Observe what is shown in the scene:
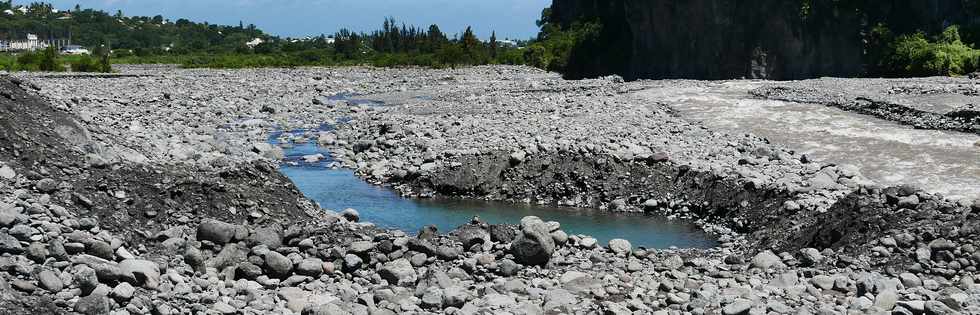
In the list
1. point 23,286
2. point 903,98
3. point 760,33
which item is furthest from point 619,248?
point 760,33

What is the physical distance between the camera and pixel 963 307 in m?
9.91

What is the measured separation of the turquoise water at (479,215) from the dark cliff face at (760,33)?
41175 millimetres

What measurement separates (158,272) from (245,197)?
3853 millimetres

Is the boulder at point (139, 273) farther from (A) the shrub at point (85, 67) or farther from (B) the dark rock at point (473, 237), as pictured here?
(A) the shrub at point (85, 67)

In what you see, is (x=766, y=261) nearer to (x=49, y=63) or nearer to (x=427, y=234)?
(x=427, y=234)

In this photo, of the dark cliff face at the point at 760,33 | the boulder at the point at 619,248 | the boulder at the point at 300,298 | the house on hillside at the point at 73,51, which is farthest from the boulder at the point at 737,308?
the house on hillside at the point at 73,51

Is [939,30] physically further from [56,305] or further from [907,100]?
[56,305]

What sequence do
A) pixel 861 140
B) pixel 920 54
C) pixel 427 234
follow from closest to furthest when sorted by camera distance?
pixel 427 234, pixel 861 140, pixel 920 54

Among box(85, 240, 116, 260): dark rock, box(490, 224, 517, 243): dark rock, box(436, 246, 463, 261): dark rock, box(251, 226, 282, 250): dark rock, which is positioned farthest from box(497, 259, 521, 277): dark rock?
box(85, 240, 116, 260): dark rock

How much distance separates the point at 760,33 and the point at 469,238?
166 feet

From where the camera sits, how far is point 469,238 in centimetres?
1225

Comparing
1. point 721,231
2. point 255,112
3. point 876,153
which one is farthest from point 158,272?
point 255,112

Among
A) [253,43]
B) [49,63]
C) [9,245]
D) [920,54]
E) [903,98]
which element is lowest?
[9,245]

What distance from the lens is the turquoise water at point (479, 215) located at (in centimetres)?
1611
